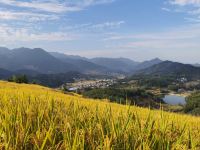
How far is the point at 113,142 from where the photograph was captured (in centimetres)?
395

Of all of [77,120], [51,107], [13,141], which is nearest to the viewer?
[13,141]

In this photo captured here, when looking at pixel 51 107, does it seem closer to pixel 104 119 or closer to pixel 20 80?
pixel 104 119

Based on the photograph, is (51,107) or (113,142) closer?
(113,142)

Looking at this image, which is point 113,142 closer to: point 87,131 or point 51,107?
point 87,131

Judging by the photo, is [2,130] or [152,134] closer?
[2,130]

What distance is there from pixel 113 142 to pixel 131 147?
0.29 metres

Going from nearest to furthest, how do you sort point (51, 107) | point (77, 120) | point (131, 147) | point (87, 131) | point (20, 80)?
1. point (131, 147)
2. point (87, 131)
3. point (77, 120)
4. point (51, 107)
5. point (20, 80)

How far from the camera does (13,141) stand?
3.83 meters

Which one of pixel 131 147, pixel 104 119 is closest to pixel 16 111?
pixel 104 119

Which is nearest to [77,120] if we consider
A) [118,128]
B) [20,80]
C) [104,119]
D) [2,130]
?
[104,119]

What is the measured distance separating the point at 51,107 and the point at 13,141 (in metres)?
2.34

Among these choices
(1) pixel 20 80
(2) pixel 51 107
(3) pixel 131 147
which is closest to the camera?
(3) pixel 131 147

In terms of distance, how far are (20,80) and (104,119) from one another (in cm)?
12494

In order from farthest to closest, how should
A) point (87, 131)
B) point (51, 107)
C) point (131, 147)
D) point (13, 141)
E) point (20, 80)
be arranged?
point (20, 80) < point (51, 107) < point (87, 131) < point (131, 147) < point (13, 141)
